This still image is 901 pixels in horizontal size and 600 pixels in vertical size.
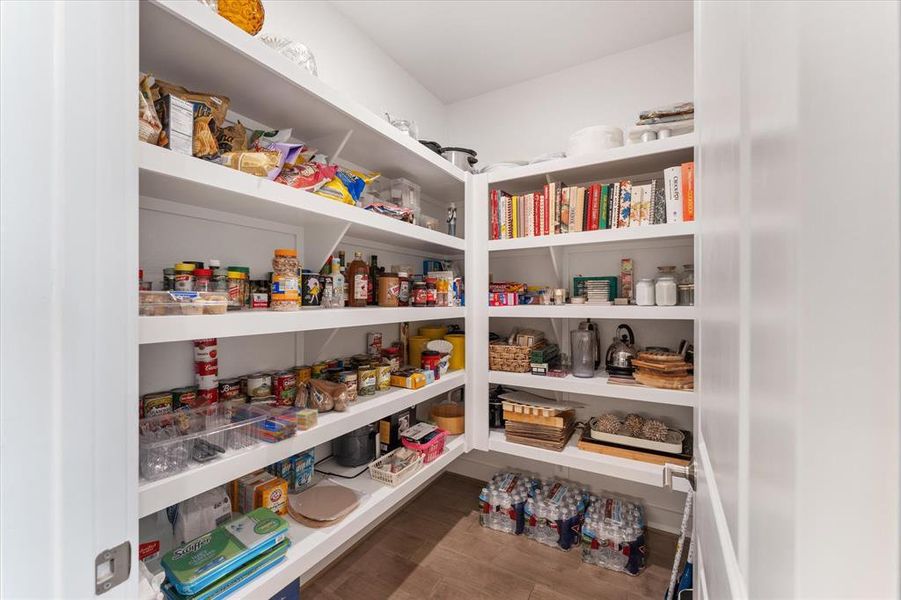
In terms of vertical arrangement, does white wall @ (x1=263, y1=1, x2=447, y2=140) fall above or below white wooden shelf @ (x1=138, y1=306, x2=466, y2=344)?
above

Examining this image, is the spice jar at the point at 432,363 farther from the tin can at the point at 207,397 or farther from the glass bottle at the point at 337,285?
the tin can at the point at 207,397

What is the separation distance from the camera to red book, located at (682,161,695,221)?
1.54 m

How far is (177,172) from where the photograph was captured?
82 centimetres

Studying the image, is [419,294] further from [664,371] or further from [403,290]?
[664,371]

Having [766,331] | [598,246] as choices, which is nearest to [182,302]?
[766,331]

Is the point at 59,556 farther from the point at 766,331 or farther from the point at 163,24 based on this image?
the point at 163,24

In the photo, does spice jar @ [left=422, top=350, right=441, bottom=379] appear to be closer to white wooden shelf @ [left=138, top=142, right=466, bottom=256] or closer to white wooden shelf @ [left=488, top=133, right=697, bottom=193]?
white wooden shelf @ [left=138, top=142, right=466, bottom=256]

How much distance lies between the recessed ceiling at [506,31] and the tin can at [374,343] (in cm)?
161

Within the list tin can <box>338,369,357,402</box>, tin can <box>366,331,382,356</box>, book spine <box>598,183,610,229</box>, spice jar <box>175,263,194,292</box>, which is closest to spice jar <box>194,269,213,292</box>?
spice jar <box>175,263,194,292</box>

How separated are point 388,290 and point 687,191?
1.37 m

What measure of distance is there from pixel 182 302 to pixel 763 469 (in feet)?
3.51

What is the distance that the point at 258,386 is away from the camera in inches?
50.6

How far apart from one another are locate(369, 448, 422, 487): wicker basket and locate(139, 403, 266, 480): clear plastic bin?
60 cm

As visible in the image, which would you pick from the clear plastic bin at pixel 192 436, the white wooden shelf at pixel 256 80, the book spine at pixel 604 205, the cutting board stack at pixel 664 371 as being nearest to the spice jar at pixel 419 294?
the white wooden shelf at pixel 256 80
